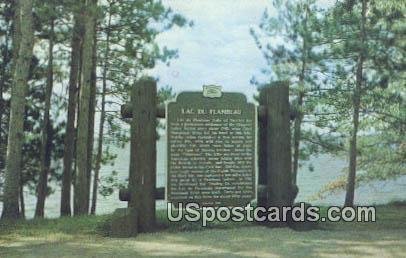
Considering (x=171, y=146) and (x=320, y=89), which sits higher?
(x=320, y=89)

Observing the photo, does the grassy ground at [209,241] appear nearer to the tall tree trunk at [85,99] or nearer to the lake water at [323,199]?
the lake water at [323,199]

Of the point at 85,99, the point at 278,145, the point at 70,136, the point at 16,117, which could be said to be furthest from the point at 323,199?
the point at 278,145

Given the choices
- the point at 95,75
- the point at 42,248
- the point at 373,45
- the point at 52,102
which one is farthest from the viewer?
the point at 52,102

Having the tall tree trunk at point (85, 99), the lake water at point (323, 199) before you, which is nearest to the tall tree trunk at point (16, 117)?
the tall tree trunk at point (85, 99)

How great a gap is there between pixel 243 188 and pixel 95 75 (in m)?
11.2

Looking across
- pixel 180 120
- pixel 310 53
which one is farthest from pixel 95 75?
pixel 180 120

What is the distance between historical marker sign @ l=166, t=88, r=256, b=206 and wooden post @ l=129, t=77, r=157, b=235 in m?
0.29

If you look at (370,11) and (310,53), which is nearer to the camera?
(370,11)

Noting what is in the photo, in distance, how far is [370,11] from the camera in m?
15.2

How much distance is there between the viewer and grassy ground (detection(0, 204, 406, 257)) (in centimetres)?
707

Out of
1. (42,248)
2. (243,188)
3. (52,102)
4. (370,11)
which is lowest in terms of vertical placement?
(42,248)

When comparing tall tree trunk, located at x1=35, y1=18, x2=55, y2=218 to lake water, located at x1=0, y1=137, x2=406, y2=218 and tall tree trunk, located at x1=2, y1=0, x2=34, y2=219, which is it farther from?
tall tree trunk, located at x1=2, y1=0, x2=34, y2=219

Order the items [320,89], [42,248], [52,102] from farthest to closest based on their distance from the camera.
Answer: [52,102], [320,89], [42,248]

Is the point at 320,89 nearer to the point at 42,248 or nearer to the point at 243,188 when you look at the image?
the point at 243,188
